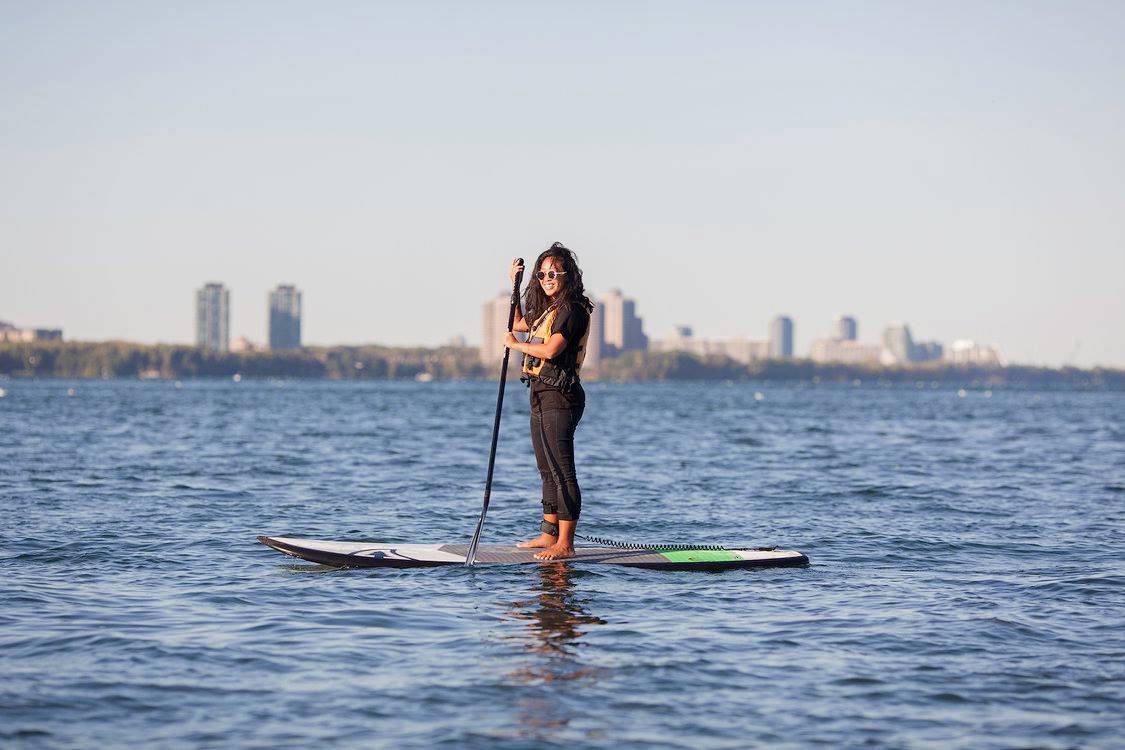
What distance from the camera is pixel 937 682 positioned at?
7.96 meters

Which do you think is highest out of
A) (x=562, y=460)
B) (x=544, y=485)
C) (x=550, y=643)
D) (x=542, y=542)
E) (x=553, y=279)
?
(x=553, y=279)

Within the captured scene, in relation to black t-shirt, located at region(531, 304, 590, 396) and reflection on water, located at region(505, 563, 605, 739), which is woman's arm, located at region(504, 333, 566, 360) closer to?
black t-shirt, located at region(531, 304, 590, 396)

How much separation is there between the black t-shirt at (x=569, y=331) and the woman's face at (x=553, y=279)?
0.80ft

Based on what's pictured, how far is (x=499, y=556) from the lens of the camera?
12086 millimetres

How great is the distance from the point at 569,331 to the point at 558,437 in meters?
0.99

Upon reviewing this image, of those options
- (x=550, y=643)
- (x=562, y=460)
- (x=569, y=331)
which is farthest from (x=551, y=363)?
(x=550, y=643)

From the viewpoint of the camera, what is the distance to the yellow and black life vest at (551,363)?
11406 mm

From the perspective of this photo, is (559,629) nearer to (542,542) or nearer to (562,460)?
(562,460)

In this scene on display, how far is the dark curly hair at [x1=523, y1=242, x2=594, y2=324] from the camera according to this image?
1149 cm

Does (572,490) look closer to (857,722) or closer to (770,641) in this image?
(770,641)

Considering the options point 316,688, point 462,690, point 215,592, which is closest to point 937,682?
point 462,690

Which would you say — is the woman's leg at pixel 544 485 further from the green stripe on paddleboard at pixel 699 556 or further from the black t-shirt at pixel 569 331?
the green stripe on paddleboard at pixel 699 556

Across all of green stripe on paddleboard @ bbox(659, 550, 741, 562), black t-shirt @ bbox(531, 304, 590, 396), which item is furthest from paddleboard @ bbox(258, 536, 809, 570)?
black t-shirt @ bbox(531, 304, 590, 396)

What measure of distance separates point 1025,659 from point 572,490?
4.53 m
